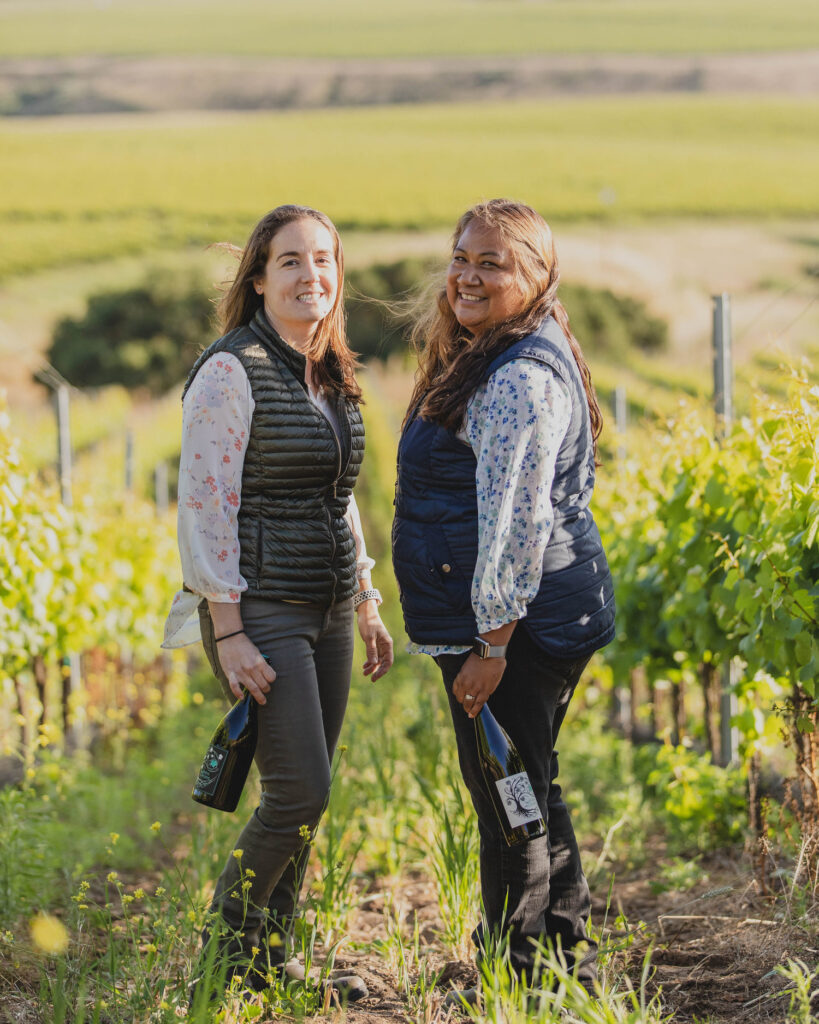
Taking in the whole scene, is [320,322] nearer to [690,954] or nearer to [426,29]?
[690,954]

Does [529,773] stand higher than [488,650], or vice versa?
[488,650]

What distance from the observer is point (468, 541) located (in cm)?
233

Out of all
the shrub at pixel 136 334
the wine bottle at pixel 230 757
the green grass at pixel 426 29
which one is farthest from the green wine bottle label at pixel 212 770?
the green grass at pixel 426 29

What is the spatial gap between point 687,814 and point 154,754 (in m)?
3.37

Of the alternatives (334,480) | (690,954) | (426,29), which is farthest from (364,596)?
(426,29)

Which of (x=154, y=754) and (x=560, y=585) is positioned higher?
(x=560, y=585)

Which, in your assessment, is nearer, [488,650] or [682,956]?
[488,650]

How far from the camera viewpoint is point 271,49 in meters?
59.8

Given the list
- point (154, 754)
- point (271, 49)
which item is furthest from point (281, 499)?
point (271, 49)

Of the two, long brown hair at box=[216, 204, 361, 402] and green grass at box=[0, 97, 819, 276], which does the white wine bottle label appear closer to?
long brown hair at box=[216, 204, 361, 402]

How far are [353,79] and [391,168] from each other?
11.7 m

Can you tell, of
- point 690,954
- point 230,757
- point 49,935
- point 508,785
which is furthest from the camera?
point 690,954

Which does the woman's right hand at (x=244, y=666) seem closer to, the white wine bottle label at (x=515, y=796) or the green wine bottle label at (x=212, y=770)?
the green wine bottle label at (x=212, y=770)

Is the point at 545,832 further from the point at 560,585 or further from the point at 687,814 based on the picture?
the point at 687,814
